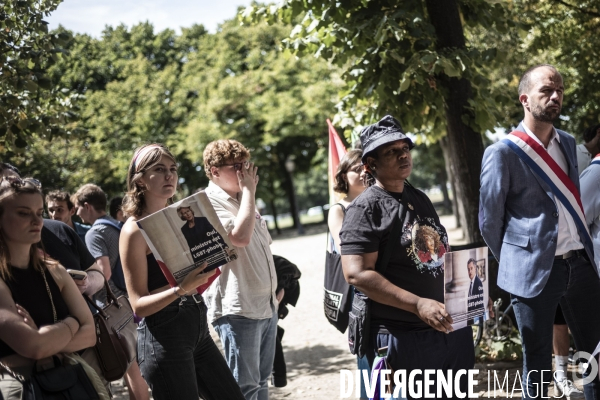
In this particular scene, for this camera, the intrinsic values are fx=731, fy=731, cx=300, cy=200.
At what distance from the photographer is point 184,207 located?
11.7 feet

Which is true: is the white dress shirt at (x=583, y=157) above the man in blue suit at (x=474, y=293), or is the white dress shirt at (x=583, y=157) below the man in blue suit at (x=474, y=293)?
above

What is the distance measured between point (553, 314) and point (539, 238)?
454mm

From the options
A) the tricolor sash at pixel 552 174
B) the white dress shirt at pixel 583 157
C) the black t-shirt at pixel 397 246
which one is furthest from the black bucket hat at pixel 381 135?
the white dress shirt at pixel 583 157

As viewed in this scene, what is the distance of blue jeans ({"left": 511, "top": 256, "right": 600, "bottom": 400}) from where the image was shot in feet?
13.8

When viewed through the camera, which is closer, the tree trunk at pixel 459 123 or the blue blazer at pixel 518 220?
the blue blazer at pixel 518 220

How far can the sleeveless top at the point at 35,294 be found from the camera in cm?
314

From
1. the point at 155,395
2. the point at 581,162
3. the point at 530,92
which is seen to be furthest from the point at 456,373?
the point at 581,162

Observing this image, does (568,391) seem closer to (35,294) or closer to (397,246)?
(397,246)

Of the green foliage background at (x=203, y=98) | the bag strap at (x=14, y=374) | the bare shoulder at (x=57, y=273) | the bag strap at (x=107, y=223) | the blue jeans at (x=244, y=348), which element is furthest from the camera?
the green foliage background at (x=203, y=98)

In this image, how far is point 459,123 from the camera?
7969mm

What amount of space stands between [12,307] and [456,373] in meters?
2.05

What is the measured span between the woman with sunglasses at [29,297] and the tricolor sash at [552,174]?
263 cm

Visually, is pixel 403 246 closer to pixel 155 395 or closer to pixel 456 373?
pixel 456 373

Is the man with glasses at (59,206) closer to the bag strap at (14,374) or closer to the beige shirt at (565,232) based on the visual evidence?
the bag strap at (14,374)
